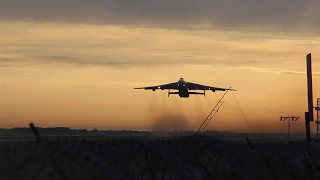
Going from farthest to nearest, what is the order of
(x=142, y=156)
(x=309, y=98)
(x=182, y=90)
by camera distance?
1. (x=182, y=90)
2. (x=309, y=98)
3. (x=142, y=156)

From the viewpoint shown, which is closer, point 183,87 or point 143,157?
point 143,157

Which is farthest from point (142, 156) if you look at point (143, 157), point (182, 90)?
point (182, 90)

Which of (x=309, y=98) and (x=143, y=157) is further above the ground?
(x=309, y=98)

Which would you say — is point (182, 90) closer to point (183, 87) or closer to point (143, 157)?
point (183, 87)

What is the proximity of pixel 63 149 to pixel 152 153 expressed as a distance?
10.0 ft

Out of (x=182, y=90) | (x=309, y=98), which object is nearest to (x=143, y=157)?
(x=309, y=98)

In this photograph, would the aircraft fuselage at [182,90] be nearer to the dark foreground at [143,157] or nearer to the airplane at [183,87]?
the airplane at [183,87]

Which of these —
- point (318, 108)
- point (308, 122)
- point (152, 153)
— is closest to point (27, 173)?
point (152, 153)

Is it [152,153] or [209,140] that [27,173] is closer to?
[209,140]

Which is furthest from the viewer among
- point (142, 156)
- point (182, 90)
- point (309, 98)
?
point (182, 90)

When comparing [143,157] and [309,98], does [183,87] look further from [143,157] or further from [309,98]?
[143,157]

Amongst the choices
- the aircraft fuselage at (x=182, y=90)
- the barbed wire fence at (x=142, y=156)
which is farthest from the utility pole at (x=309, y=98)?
the aircraft fuselage at (x=182, y=90)

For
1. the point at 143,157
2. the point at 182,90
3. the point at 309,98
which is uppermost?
the point at 182,90

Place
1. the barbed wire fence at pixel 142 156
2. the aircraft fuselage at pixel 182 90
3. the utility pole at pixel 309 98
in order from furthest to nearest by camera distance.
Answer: the aircraft fuselage at pixel 182 90, the utility pole at pixel 309 98, the barbed wire fence at pixel 142 156
